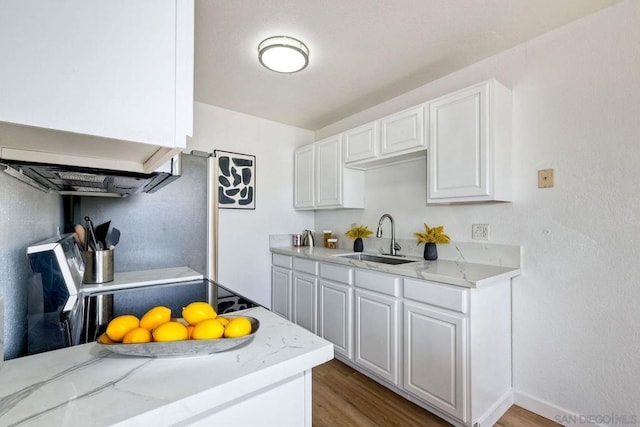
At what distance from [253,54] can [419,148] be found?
53.0 inches

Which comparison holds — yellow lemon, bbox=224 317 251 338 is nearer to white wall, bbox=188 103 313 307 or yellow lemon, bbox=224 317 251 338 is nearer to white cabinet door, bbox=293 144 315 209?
white wall, bbox=188 103 313 307

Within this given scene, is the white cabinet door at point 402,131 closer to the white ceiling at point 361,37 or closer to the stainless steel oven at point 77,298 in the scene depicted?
the white ceiling at point 361,37

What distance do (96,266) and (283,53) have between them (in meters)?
1.61

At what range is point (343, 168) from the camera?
9.41ft

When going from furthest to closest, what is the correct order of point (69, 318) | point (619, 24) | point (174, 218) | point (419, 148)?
Result: 1. point (419, 148)
2. point (174, 218)
3. point (619, 24)
4. point (69, 318)

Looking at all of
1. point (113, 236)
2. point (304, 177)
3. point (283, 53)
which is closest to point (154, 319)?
point (113, 236)

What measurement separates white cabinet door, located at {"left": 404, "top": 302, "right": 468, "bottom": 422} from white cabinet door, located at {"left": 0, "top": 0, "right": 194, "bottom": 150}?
1669 millimetres

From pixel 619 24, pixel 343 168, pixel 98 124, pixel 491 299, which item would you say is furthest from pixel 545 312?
pixel 98 124

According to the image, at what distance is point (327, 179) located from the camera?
3.02 meters

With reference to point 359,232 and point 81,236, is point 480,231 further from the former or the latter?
point 81,236

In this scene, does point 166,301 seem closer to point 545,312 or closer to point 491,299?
point 491,299

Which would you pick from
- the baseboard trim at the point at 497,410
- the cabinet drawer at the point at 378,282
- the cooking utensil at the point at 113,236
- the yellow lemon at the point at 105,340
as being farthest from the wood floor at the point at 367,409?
the cooking utensil at the point at 113,236

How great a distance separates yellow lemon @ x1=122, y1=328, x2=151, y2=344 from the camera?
0.68 m

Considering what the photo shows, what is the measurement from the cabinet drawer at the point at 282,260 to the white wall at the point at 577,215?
1774mm
